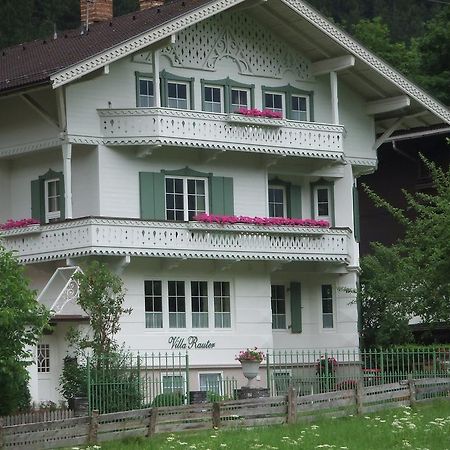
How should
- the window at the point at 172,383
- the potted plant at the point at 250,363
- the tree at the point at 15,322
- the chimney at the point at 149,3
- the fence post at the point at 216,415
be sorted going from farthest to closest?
the chimney at the point at 149,3 < the potted plant at the point at 250,363 < the window at the point at 172,383 < the fence post at the point at 216,415 < the tree at the point at 15,322

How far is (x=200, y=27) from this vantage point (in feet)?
181

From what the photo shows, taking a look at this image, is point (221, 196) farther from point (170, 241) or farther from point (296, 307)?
point (296, 307)

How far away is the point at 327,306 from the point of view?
58844 millimetres

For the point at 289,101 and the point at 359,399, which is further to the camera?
the point at 289,101

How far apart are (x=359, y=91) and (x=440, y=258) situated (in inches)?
384

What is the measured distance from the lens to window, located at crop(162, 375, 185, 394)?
49.5 metres

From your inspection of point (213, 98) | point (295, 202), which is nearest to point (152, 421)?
point (213, 98)

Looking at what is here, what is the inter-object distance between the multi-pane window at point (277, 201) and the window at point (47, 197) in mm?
7543

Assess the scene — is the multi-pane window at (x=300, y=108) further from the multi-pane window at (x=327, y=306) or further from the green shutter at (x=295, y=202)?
the multi-pane window at (x=327, y=306)

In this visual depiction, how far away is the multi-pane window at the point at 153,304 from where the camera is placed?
53.3 meters


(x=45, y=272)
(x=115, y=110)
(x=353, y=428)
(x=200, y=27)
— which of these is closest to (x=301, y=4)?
(x=200, y=27)

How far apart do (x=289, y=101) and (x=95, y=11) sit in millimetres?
7905

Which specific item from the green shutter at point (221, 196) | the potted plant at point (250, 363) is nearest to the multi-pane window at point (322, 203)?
the green shutter at point (221, 196)

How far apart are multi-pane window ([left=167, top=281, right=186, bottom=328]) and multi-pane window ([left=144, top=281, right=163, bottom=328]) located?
0.43 metres
